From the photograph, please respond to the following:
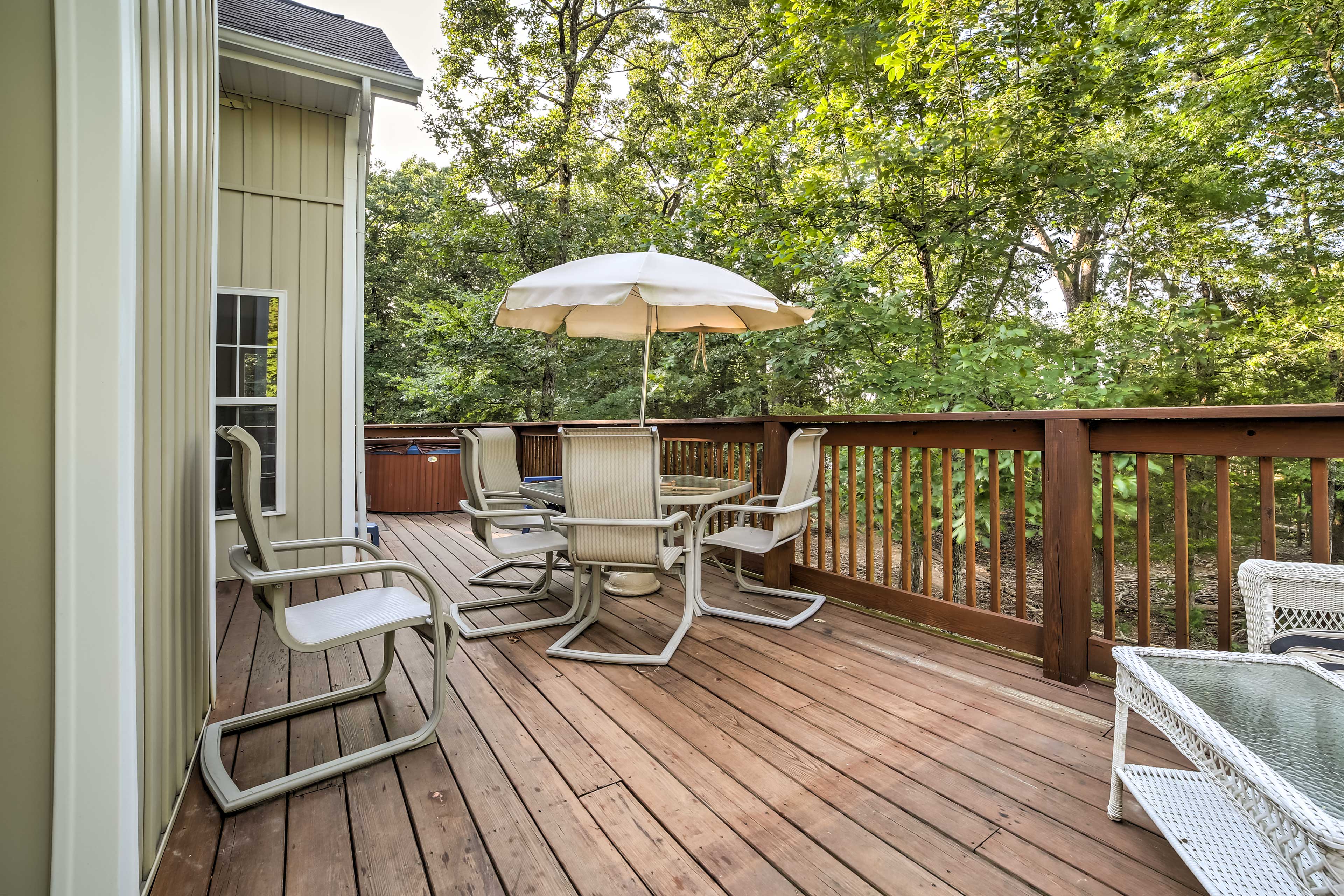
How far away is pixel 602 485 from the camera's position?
2617 millimetres

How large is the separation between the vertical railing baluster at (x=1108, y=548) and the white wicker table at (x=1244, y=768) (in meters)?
0.83

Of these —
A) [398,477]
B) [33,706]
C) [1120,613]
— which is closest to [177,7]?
[33,706]

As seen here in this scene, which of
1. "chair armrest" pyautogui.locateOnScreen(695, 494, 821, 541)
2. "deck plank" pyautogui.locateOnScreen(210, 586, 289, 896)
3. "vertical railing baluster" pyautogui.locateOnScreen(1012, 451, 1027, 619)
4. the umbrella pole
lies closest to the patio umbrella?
the umbrella pole

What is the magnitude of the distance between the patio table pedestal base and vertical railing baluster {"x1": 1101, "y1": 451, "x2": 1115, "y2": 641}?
2300 millimetres

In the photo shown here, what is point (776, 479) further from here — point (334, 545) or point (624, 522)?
point (334, 545)

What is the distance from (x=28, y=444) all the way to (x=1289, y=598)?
2943 millimetres

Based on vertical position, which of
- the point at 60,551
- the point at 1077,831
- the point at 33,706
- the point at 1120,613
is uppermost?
the point at 60,551

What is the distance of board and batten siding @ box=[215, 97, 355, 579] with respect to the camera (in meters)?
3.84

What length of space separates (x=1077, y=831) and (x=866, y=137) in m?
6.08

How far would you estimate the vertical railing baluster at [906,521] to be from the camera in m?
3.13

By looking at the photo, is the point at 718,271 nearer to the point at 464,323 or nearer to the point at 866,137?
the point at 866,137

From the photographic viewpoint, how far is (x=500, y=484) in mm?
3773

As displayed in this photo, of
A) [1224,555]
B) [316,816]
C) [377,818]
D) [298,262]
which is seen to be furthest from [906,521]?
[298,262]

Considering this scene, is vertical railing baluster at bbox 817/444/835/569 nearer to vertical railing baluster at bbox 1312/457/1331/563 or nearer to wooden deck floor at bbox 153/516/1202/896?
wooden deck floor at bbox 153/516/1202/896
